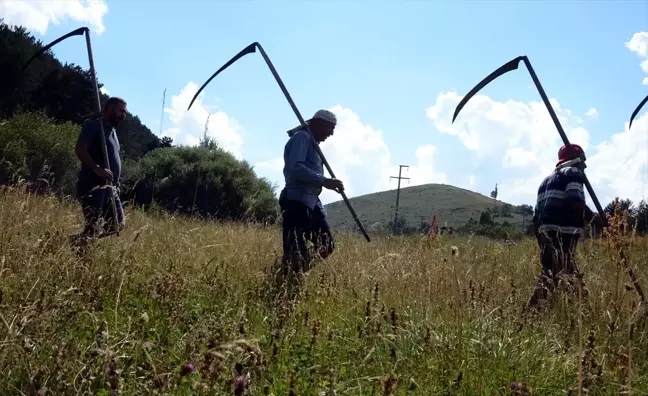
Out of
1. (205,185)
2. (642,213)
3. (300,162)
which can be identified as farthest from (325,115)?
(205,185)

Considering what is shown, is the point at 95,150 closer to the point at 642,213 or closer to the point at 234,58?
the point at 234,58

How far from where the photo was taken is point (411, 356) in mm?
3039

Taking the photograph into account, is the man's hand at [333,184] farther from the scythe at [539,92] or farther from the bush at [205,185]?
the bush at [205,185]

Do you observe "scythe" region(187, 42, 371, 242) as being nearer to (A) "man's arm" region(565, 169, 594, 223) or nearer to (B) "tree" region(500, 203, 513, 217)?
(A) "man's arm" region(565, 169, 594, 223)

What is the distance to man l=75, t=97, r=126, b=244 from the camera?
498 centimetres

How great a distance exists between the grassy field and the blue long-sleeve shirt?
776mm

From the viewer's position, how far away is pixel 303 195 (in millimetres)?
5164

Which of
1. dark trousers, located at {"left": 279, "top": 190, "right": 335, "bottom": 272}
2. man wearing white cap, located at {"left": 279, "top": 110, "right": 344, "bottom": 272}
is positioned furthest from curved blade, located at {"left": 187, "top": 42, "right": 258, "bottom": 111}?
dark trousers, located at {"left": 279, "top": 190, "right": 335, "bottom": 272}

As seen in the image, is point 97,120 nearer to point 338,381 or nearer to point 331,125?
point 331,125

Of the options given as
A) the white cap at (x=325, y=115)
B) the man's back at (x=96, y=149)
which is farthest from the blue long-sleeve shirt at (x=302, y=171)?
the man's back at (x=96, y=149)

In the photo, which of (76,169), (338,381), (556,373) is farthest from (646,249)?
(76,169)

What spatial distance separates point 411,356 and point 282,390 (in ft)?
2.56

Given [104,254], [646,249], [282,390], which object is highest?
[646,249]

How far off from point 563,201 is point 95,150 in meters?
4.09
